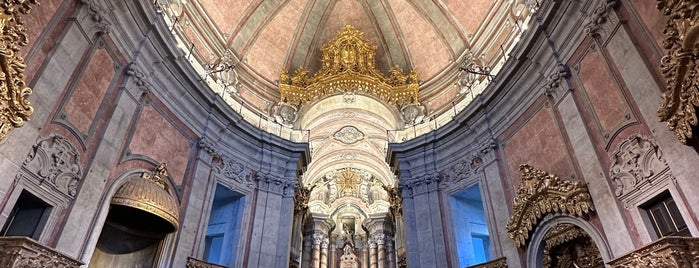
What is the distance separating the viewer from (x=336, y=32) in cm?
1764

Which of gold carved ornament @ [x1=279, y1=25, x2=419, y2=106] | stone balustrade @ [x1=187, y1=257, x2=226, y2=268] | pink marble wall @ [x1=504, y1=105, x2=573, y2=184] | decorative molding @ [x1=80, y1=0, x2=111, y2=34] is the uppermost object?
gold carved ornament @ [x1=279, y1=25, x2=419, y2=106]

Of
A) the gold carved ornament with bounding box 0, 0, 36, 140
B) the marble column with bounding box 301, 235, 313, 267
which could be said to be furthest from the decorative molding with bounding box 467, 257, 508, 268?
the marble column with bounding box 301, 235, 313, 267

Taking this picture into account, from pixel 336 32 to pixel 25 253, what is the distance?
1409cm

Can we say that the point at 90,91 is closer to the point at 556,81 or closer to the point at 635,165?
the point at 556,81

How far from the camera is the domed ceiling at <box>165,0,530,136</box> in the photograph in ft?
42.0

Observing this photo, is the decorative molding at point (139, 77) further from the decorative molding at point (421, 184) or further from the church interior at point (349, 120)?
the decorative molding at point (421, 184)

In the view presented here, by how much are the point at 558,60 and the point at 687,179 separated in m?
4.11

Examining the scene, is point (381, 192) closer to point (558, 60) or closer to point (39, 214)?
point (558, 60)

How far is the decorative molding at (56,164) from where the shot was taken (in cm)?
652

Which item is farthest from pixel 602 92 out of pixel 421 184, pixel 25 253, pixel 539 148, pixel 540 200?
pixel 25 253

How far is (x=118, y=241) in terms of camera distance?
909cm

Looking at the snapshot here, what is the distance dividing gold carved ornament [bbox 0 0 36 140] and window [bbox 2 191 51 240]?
165 cm

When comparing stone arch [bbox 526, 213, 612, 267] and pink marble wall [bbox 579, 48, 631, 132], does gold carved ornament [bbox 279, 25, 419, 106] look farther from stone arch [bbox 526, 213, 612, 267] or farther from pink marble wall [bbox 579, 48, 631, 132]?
stone arch [bbox 526, 213, 612, 267]

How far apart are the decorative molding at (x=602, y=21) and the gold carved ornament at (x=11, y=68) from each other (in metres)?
9.54
